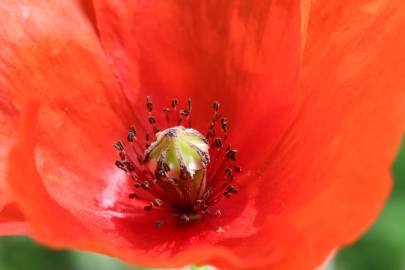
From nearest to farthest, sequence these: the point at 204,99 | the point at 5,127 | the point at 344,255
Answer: the point at 5,127
the point at 204,99
the point at 344,255

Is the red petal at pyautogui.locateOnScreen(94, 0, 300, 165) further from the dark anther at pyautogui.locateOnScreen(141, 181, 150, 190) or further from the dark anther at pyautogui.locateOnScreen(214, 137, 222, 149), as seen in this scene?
the dark anther at pyautogui.locateOnScreen(141, 181, 150, 190)

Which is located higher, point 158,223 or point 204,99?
point 204,99

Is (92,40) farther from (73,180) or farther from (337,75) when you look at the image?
(337,75)

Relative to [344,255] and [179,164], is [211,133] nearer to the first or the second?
[179,164]

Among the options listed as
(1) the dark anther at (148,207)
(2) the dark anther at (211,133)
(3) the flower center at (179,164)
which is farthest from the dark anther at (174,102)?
(1) the dark anther at (148,207)

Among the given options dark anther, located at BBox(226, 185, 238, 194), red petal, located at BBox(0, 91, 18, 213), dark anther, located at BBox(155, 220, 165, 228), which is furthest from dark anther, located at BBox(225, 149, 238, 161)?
red petal, located at BBox(0, 91, 18, 213)

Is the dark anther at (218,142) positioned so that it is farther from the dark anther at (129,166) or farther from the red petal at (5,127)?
the red petal at (5,127)

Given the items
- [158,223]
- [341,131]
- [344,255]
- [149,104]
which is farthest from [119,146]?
[344,255]
